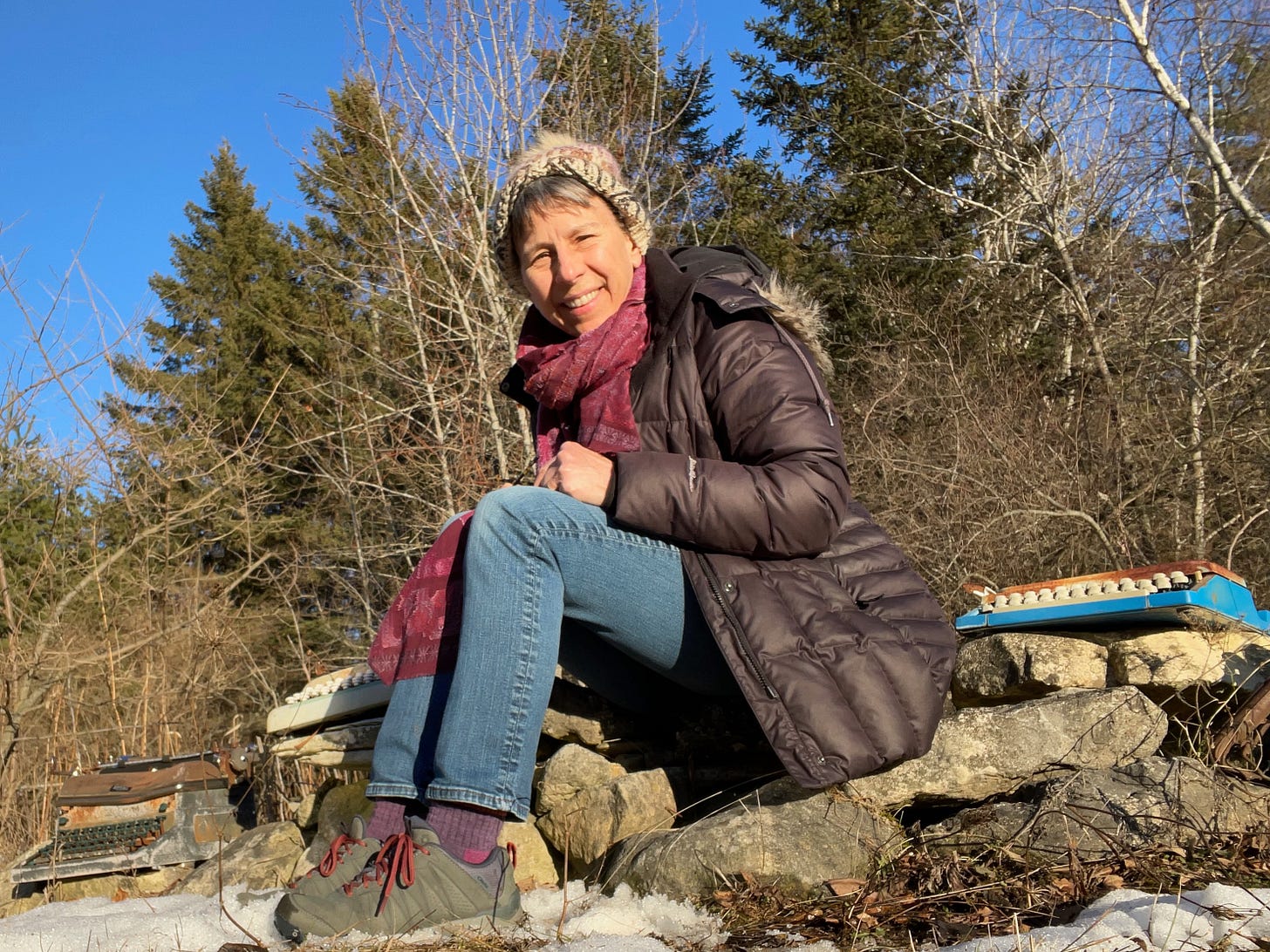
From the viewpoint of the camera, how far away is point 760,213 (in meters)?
13.6

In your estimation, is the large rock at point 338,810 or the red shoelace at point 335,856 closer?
the red shoelace at point 335,856

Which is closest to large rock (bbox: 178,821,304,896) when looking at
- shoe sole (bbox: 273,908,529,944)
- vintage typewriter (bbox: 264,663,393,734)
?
vintage typewriter (bbox: 264,663,393,734)

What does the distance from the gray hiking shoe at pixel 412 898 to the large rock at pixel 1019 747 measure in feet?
2.78

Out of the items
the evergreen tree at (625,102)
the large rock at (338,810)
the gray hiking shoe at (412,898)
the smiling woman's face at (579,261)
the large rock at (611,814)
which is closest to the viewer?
the gray hiking shoe at (412,898)

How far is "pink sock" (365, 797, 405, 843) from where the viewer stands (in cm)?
204

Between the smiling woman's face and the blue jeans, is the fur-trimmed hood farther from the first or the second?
the blue jeans

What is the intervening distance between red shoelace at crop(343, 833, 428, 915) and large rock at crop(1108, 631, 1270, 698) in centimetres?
208

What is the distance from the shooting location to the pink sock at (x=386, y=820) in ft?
6.70

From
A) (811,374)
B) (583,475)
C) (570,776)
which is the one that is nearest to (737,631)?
(583,475)

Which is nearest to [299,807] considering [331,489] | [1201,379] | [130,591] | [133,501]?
[133,501]

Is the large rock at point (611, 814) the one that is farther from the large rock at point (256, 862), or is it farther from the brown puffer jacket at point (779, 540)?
the large rock at point (256, 862)

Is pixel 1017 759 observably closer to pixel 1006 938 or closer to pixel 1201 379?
pixel 1006 938

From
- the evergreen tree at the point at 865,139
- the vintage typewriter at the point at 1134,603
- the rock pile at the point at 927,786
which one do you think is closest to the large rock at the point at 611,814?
the rock pile at the point at 927,786

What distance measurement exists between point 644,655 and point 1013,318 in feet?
34.5
